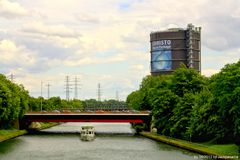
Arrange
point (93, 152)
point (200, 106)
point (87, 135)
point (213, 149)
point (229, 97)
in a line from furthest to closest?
point (87, 135), point (93, 152), point (200, 106), point (213, 149), point (229, 97)

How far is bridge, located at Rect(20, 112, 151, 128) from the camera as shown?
145 m

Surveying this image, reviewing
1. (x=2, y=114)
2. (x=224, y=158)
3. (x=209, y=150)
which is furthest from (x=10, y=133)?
(x=224, y=158)

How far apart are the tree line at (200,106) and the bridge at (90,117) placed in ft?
67.0

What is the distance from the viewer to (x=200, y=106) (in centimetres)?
9069

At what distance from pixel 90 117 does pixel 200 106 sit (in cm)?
6524

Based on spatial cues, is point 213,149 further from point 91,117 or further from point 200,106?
point 91,117

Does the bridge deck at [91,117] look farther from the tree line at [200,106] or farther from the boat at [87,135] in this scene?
the tree line at [200,106]

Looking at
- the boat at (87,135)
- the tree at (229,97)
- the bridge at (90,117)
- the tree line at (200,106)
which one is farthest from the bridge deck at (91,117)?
the tree at (229,97)

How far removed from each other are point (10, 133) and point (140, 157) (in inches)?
2164

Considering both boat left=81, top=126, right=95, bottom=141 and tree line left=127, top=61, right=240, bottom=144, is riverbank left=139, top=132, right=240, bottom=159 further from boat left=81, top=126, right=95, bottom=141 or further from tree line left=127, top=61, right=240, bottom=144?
boat left=81, top=126, right=95, bottom=141

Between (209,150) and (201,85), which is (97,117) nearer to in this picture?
(201,85)

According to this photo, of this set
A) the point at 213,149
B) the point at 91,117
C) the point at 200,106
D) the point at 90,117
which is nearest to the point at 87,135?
the point at 90,117

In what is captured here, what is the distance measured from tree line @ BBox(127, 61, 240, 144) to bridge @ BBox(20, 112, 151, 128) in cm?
2042

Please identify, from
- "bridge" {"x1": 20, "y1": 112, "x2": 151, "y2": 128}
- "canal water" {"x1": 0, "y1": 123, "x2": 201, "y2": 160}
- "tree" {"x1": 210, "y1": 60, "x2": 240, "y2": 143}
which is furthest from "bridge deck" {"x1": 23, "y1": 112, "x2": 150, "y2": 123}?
"tree" {"x1": 210, "y1": 60, "x2": 240, "y2": 143}
